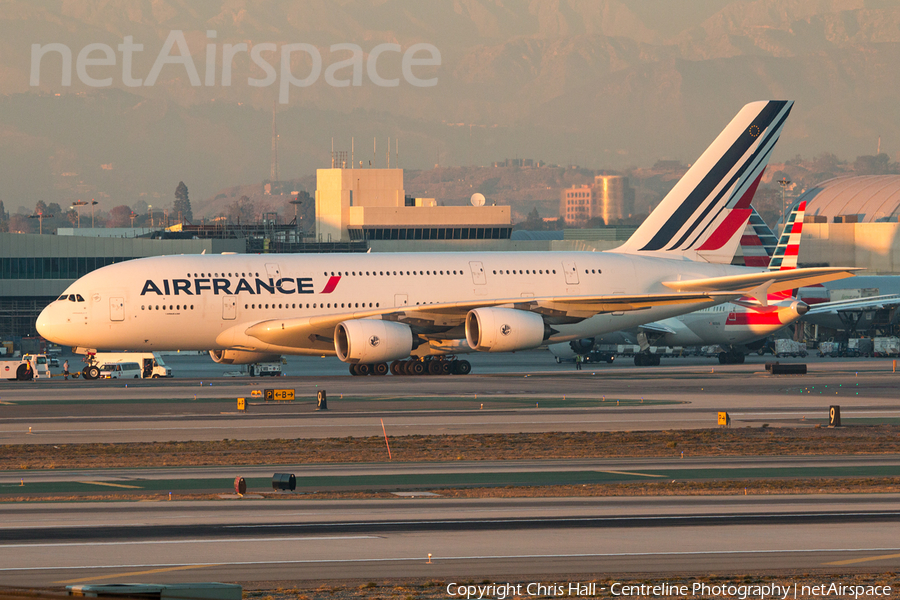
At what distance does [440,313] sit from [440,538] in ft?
125

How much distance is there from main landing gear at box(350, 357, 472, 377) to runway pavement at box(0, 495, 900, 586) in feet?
118

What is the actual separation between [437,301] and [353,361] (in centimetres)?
627

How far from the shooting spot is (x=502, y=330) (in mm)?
54125

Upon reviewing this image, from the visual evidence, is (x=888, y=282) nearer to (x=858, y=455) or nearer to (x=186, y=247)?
(x=186, y=247)

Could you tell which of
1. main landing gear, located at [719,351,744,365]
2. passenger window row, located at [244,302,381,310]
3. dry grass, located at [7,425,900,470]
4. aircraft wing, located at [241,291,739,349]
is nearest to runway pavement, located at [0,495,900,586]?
dry grass, located at [7,425,900,470]

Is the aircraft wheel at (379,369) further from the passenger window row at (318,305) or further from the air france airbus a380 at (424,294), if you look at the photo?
the passenger window row at (318,305)

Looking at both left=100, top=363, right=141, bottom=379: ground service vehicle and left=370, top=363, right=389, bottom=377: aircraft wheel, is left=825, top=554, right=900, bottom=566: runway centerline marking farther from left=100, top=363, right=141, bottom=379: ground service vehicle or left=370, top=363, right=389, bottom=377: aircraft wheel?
left=100, top=363, right=141, bottom=379: ground service vehicle

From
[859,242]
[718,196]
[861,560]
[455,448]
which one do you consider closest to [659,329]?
[718,196]

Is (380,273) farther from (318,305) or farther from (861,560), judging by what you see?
(861,560)

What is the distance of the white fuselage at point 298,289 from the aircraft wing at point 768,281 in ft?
3.91

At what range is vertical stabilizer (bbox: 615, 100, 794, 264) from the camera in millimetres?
63062

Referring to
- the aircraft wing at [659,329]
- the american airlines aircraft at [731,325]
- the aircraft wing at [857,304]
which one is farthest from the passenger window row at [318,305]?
the aircraft wing at [857,304]

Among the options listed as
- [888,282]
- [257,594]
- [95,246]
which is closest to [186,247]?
[95,246]

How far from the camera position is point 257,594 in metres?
13.2
